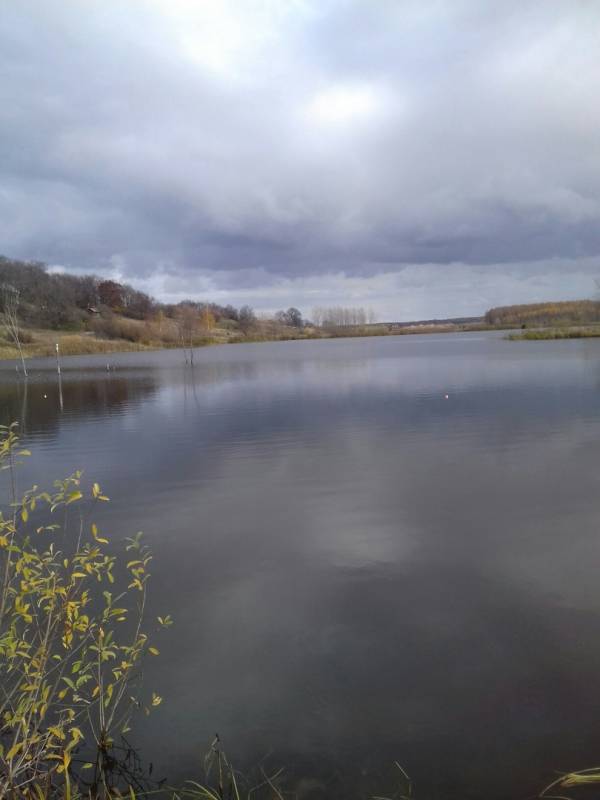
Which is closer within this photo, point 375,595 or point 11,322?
point 375,595

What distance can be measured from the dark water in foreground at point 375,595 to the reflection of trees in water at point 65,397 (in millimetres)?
6399

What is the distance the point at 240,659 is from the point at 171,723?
3.19 ft

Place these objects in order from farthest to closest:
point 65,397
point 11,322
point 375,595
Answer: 1. point 11,322
2. point 65,397
3. point 375,595

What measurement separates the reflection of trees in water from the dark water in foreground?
640 centimetres

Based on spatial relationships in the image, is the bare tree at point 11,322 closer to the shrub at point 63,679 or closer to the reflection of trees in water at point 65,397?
the reflection of trees in water at point 65,397

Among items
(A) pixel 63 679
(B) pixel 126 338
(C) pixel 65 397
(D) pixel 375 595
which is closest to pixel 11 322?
Result: (C) pixel 65 397

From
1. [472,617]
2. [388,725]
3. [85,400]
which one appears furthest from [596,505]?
[85,400]

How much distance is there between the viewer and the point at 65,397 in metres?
29.4

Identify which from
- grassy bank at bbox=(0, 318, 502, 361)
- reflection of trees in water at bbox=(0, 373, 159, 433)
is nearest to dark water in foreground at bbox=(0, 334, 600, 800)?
reflection of trees in water at bbox=(0, 373, 159, 433)

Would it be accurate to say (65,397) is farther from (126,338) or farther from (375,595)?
(126,338)

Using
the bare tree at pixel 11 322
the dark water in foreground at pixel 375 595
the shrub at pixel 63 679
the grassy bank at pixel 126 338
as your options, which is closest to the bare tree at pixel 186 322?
the grassy bank at pixel 126 338

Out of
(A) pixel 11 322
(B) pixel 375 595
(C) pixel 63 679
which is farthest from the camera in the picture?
(A) pixel 11 322

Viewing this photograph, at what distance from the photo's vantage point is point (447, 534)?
8.38m

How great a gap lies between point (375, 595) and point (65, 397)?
2657 centimetres
